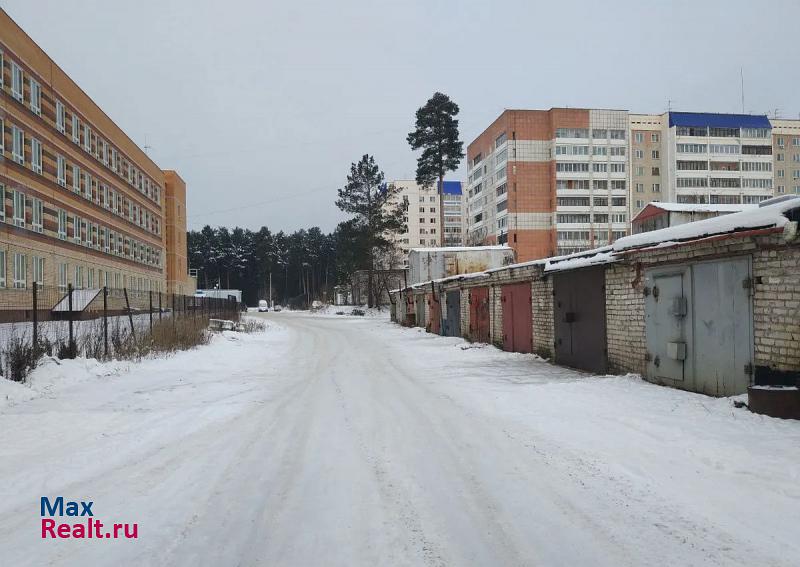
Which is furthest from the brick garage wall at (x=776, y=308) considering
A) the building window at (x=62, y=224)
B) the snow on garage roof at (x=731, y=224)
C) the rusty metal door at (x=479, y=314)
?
the building window at (x=62, y=224)

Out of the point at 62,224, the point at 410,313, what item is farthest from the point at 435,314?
the point at 62,224

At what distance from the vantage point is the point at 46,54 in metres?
31.8

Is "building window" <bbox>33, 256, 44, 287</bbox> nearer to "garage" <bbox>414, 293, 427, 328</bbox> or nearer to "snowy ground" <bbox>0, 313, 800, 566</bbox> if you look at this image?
"garage" <bbox>414, 293, 427, 328</bbox>

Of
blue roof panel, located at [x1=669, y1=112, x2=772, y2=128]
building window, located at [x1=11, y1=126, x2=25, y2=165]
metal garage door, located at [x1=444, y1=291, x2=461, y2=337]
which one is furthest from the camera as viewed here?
blue roof panel, located at [x1=669, y1=112, x2=772, y2=128]

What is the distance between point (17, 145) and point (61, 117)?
652 cm

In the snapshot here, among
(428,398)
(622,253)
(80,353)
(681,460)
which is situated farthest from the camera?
(80,353)

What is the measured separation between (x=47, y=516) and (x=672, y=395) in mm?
8372

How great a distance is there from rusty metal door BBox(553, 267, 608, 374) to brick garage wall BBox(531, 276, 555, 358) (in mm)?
348

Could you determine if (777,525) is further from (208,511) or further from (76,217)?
(76,217)

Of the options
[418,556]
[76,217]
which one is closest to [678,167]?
[76,217]

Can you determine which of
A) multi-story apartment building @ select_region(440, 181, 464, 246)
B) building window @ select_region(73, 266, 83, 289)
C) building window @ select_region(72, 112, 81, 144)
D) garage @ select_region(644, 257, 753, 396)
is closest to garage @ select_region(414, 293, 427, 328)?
garage @ select_region(644, 257, 753, 396)

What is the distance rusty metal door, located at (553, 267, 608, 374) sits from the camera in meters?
11.9

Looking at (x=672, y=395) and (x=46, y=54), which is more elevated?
(x=46, y=54)

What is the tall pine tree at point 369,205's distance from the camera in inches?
2274
